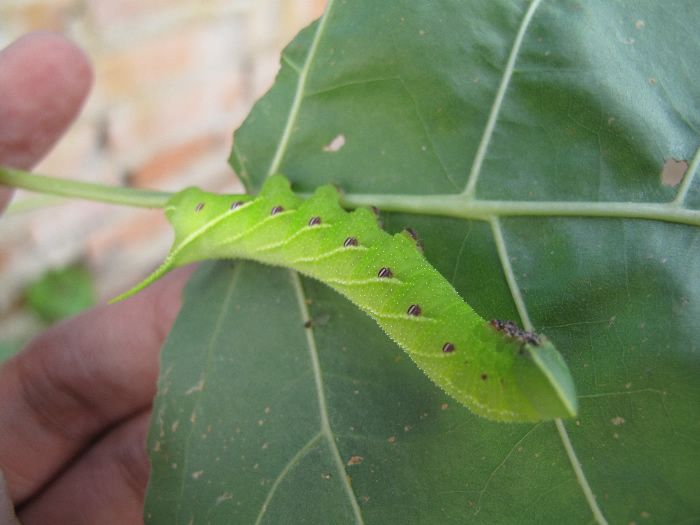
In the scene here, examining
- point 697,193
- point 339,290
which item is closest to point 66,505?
point 339,290

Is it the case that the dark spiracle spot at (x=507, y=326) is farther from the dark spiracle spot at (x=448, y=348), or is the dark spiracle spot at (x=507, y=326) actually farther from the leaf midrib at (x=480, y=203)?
the leaf midrib at (x=480, y=203)

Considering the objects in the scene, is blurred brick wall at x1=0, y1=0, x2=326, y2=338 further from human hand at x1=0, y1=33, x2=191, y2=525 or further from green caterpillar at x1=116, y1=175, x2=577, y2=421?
green caterpillar at x1=116, y1=175, x2=577, y2=421

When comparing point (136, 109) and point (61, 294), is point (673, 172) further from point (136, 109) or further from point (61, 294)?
point (61, 294)

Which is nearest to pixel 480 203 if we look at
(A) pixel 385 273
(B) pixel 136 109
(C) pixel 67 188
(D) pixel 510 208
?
(D) pixel 510 208

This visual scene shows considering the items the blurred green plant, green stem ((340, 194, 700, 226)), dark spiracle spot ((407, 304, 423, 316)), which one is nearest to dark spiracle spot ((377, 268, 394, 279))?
dark spiracle spot ((407, 304, 423, 316))

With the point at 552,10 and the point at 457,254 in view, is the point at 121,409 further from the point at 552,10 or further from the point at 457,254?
the point at 552,10

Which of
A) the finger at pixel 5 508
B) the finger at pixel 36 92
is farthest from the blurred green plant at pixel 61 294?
the finger at pixel 5 508
